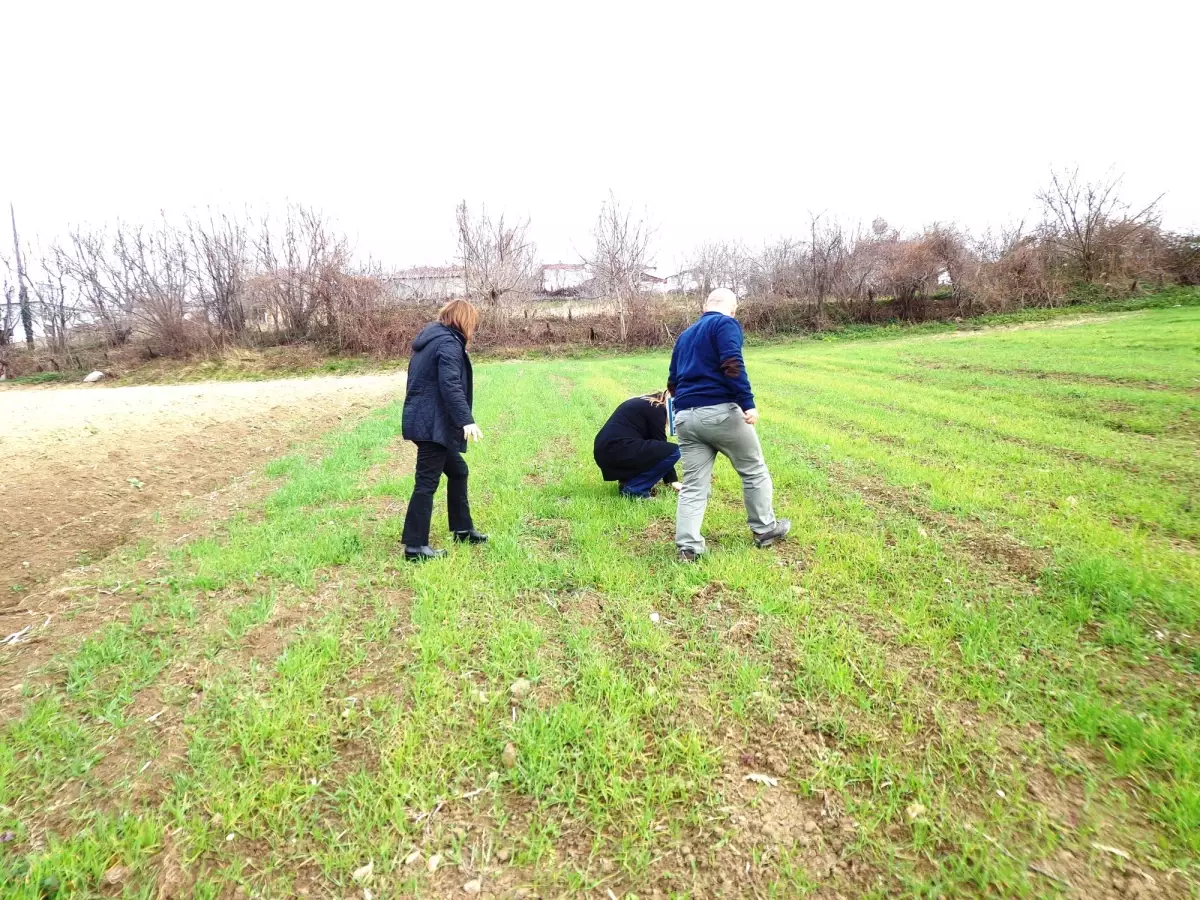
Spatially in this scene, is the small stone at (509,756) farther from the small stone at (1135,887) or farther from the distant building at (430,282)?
the distant building at (430,282)

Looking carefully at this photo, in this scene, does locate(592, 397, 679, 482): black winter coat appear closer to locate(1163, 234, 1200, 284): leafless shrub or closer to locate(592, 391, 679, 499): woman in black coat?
locate(592, 391, 679, 499): woman in black coat

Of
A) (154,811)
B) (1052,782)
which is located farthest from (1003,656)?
(154,811)

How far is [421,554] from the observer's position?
437 centimetres

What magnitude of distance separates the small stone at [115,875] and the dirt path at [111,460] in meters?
3.33

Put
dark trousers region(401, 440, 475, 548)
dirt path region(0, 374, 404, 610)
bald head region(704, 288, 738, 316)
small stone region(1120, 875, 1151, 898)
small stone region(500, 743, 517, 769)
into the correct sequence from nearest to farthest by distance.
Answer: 1. small stone region(1120, 875, 1151, 898)
2. small stone region(500, 743, 517, 769)
3. bald head region(704, 288, 738, 316)
4. dark trousers region(401, 440, 475, 548)
5. dirt path region(0, 374, 404, 610)

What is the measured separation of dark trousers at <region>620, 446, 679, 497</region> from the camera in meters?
5.77

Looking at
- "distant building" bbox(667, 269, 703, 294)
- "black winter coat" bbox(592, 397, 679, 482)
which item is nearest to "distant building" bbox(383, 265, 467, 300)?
"distant building" bbox(667, 269, 703, 294)

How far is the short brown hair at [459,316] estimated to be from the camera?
14.3 ft

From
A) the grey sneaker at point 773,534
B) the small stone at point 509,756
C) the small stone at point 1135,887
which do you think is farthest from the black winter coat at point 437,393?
the small stone at point 1135,887

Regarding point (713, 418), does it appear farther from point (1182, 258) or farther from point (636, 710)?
point (1182, 258)

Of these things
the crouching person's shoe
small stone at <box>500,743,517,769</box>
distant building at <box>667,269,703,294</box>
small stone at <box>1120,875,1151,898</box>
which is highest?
distant building at <box>667,269,703,294</box>

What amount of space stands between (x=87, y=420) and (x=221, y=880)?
1293cm

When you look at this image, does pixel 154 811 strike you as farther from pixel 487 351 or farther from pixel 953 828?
pixel 487 351

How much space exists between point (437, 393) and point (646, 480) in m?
2.49
